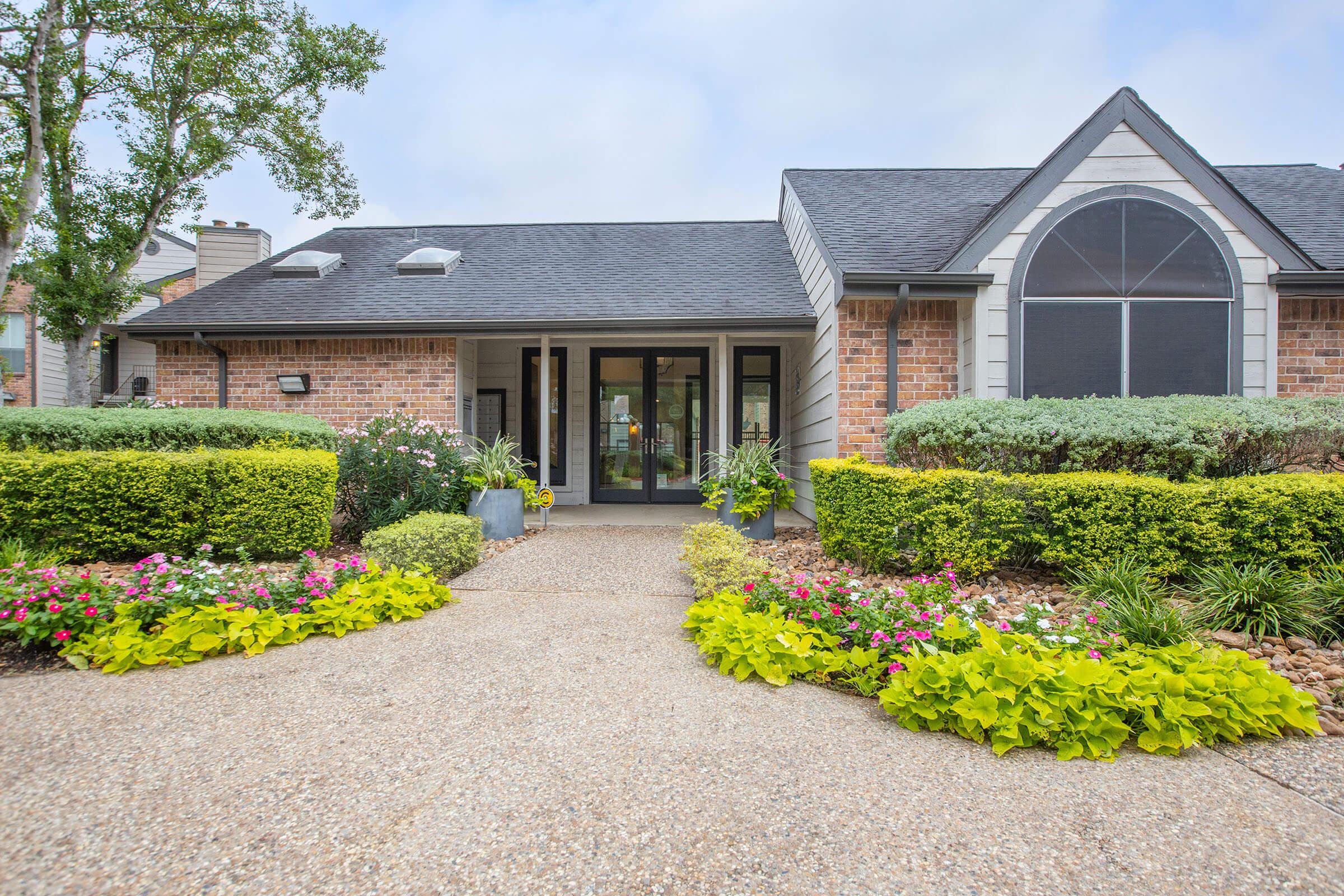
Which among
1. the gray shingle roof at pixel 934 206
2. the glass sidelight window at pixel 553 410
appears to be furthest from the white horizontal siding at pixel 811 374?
the glass sidelight window at pixel 553 410

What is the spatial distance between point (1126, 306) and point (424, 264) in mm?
8518

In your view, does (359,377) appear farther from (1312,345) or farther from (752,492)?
(1312,345)

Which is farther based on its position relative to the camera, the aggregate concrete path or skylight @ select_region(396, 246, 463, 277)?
skylight @ select_region(396, 246, 463, 277)

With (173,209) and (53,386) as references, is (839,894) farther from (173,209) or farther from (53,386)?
(53,386)

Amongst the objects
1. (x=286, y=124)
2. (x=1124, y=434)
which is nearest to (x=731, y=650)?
(x=1124, y=434)

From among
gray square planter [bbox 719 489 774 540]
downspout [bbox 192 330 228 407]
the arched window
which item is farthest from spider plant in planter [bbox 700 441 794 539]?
downspout [bbox 192 330 228 407]

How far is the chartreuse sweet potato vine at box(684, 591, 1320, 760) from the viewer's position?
2246 millimetres

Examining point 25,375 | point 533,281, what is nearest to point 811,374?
point 533,281

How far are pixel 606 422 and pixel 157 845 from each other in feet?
26.9

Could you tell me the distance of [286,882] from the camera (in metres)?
1.55

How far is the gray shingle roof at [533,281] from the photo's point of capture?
789 cm

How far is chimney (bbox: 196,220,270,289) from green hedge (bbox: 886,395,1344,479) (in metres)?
11.0

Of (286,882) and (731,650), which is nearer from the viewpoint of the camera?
(286,882)

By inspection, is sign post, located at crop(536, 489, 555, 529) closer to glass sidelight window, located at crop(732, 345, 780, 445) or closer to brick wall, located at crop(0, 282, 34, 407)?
glass sidelight window, located at crop(732, 345, 780, 445)
